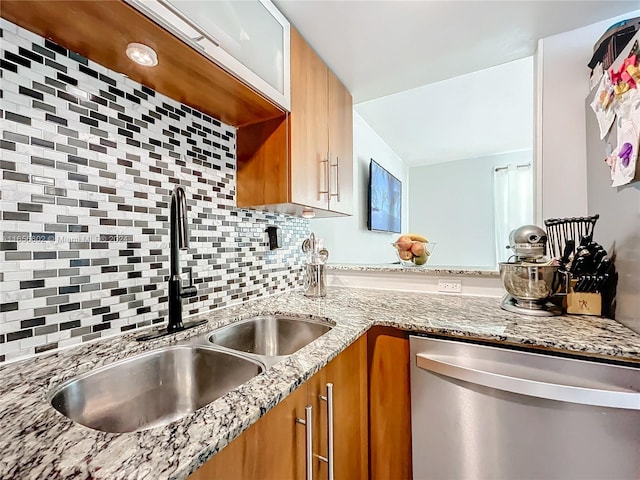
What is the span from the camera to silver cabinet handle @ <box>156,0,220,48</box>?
2.27 ft

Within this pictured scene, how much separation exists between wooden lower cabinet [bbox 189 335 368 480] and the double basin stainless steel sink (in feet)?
0.45

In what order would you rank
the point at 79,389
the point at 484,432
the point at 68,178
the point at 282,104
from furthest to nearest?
the point at 282,104 < the point at 484,432 < the point at 68,178 < the point at 79,389

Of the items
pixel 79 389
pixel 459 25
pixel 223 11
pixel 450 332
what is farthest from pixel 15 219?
pixel 459 25

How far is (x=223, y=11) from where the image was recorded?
858 mm

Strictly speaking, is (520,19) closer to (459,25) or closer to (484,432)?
(459,25)

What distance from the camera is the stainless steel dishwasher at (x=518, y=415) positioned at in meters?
0.76

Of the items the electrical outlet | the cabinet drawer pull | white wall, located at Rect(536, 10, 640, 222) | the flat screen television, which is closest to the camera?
white wall, located at Rect(536, 10, 640, 222)

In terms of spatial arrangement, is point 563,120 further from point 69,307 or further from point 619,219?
point 69,307

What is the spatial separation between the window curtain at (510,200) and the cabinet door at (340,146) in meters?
2.99

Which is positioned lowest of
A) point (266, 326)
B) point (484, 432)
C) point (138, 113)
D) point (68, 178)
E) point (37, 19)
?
point (484, 432)

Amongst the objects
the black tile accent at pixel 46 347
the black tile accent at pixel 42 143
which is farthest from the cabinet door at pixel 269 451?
the black tile accent at pixel 42 143

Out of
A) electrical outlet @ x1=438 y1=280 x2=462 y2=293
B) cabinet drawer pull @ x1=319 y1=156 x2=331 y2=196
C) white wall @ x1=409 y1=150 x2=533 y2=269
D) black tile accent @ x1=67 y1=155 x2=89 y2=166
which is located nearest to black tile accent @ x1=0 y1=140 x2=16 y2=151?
black tile accent @ x1=67 y1=155 x2=89 y2=166

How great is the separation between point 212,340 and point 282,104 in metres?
0.92

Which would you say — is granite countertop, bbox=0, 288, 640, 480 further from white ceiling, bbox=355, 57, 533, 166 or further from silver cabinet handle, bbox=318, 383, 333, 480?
white ceiling, bbox=355, 57, 533, 166
